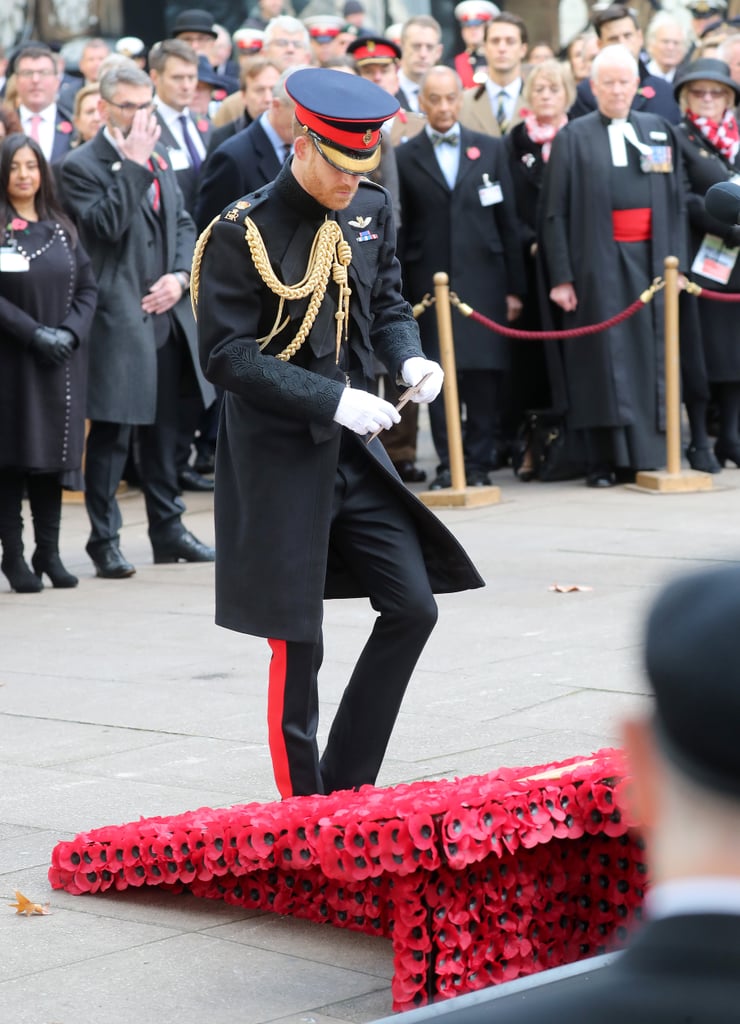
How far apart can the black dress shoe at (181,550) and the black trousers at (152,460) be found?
0.11 ft

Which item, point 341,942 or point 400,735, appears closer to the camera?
point 341,942

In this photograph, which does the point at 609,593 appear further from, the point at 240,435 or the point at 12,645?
the point at 240,435

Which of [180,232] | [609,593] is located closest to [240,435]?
[609,593]

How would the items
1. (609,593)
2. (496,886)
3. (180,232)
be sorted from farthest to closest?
1. (180,232)
2. (609,593)
3. (496,886)

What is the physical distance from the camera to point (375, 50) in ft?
40.3

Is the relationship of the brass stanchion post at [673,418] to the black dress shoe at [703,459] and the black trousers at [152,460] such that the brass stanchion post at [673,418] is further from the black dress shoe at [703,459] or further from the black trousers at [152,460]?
the black trousers at [152,460]

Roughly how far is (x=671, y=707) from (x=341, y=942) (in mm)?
2829

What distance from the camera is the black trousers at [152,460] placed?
8.94 metres

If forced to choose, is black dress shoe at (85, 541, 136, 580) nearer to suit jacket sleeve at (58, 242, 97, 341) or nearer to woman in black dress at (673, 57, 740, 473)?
suit jacket sleeve at (58, 242, 97, 341)

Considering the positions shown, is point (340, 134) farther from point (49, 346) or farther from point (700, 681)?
point (49, 346)

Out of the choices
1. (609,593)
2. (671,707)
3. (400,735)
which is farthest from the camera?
(609,593)

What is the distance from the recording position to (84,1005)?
3.70 meters

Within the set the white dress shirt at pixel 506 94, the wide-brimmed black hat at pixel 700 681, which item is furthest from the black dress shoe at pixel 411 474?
the wide-brimmed black hat at pixel 700 681

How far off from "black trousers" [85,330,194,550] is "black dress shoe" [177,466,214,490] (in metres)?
2.42
